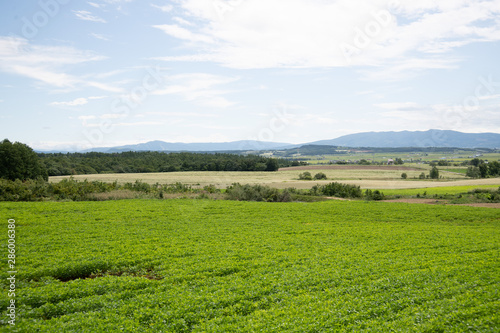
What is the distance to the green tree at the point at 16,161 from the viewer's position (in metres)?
59.7

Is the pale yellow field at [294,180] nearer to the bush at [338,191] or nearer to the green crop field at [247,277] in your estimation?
the bush at [338,191]

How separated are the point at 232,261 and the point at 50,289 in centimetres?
937

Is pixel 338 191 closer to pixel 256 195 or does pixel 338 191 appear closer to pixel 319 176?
pixel 256 195

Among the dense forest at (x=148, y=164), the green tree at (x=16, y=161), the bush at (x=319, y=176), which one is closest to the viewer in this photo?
the green tree at (x=16, y=161)

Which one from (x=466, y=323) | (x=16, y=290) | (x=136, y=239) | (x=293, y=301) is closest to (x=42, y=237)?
(x=136, y=239)

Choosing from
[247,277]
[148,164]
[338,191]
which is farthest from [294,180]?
[247,277]

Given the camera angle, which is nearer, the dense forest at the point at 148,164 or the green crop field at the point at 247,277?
the green crop field at the point at 247,277

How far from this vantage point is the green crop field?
38.4 ft

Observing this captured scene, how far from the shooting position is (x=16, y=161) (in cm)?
6091

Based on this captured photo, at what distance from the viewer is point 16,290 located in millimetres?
14117

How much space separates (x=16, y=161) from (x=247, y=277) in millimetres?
63098

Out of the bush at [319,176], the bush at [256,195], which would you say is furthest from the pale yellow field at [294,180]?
the bush at [256,195]

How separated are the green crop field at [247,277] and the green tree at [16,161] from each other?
117 feet

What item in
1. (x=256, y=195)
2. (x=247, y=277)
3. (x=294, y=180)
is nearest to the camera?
(x=247, y=277)
